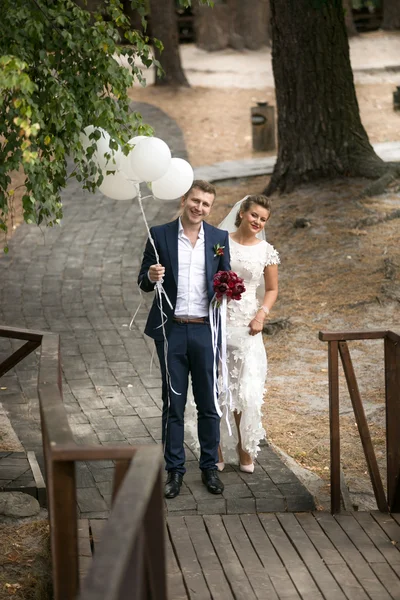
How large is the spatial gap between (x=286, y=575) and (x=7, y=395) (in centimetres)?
393

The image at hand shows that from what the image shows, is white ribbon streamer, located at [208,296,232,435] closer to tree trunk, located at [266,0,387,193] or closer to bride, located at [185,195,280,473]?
bride, located at [185,195,280,473]

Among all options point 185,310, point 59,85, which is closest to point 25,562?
point 185,310

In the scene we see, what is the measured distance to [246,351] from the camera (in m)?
6.27

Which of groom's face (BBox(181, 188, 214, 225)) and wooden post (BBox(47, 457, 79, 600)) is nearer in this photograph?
Answer: wooden post (BBox(47, 457, 79, 600))

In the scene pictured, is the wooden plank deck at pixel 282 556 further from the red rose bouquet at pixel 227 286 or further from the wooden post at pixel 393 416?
the red rose bouquet at pixel 227 286

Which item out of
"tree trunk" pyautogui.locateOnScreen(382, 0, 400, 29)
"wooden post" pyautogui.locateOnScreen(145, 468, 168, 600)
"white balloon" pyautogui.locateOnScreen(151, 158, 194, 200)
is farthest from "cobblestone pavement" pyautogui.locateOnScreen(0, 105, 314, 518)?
"tree trunk" pyautogui.locateOnScreen(382, 0, 400, 29)

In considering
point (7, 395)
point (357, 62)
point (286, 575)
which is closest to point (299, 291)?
point (7, 395)

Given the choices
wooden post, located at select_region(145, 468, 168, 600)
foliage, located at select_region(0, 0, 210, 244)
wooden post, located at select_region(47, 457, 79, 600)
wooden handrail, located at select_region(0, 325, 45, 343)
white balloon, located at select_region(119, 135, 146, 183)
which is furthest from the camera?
white balloon, located at select_region(119, 135, 146, 183)

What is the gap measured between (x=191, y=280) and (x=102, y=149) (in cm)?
106

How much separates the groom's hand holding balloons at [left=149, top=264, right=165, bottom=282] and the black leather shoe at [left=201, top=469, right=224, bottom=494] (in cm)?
130

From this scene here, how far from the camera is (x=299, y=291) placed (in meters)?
11.3

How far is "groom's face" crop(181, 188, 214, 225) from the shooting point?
578 cm

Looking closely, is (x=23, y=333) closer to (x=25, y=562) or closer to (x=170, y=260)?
(x=170, y=260)

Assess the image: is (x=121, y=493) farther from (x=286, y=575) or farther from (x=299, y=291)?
(x=299, y=291)
